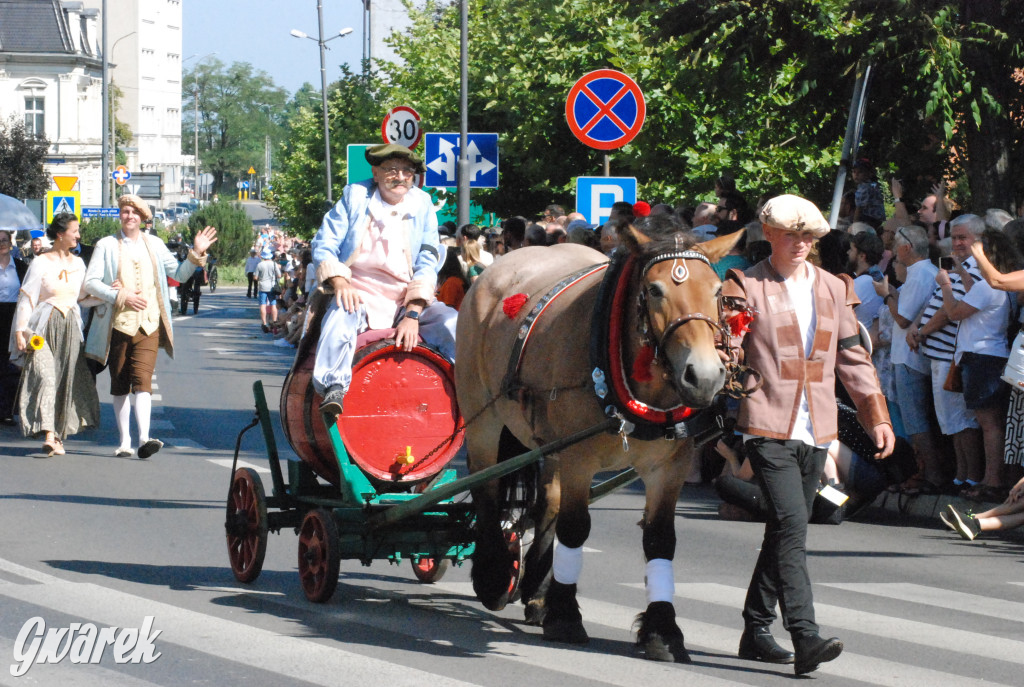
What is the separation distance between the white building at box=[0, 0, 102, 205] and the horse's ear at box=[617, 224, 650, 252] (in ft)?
298

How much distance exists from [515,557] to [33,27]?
311 ft

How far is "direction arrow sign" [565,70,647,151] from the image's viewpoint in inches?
590

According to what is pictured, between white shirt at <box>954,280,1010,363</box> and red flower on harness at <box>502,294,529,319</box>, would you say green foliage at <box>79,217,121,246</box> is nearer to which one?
white shirt at <box>954,280,1010,363</box>

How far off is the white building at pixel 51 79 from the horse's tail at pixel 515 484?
89378mm

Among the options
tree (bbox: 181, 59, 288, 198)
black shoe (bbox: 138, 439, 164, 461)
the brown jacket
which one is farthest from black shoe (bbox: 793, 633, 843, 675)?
tree (bbox: 181, 59, 288, 198)

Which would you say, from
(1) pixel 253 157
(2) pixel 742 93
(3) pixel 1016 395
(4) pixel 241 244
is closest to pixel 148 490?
(3) pixel 1016 395

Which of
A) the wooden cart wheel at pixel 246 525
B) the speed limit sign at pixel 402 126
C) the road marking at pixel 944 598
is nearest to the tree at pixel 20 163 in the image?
the speed limit sign at pixel 402 126

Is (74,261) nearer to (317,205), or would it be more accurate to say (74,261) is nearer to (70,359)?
(70,359)

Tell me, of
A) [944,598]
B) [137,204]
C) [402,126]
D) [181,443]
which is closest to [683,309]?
[944,598]

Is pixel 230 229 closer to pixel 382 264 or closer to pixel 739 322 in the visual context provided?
pixel 382 264

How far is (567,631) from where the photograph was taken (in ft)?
22.1

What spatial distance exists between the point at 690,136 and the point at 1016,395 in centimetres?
888

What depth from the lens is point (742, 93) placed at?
15.7m

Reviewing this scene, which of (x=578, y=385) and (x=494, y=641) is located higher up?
(x=578, y=385)
